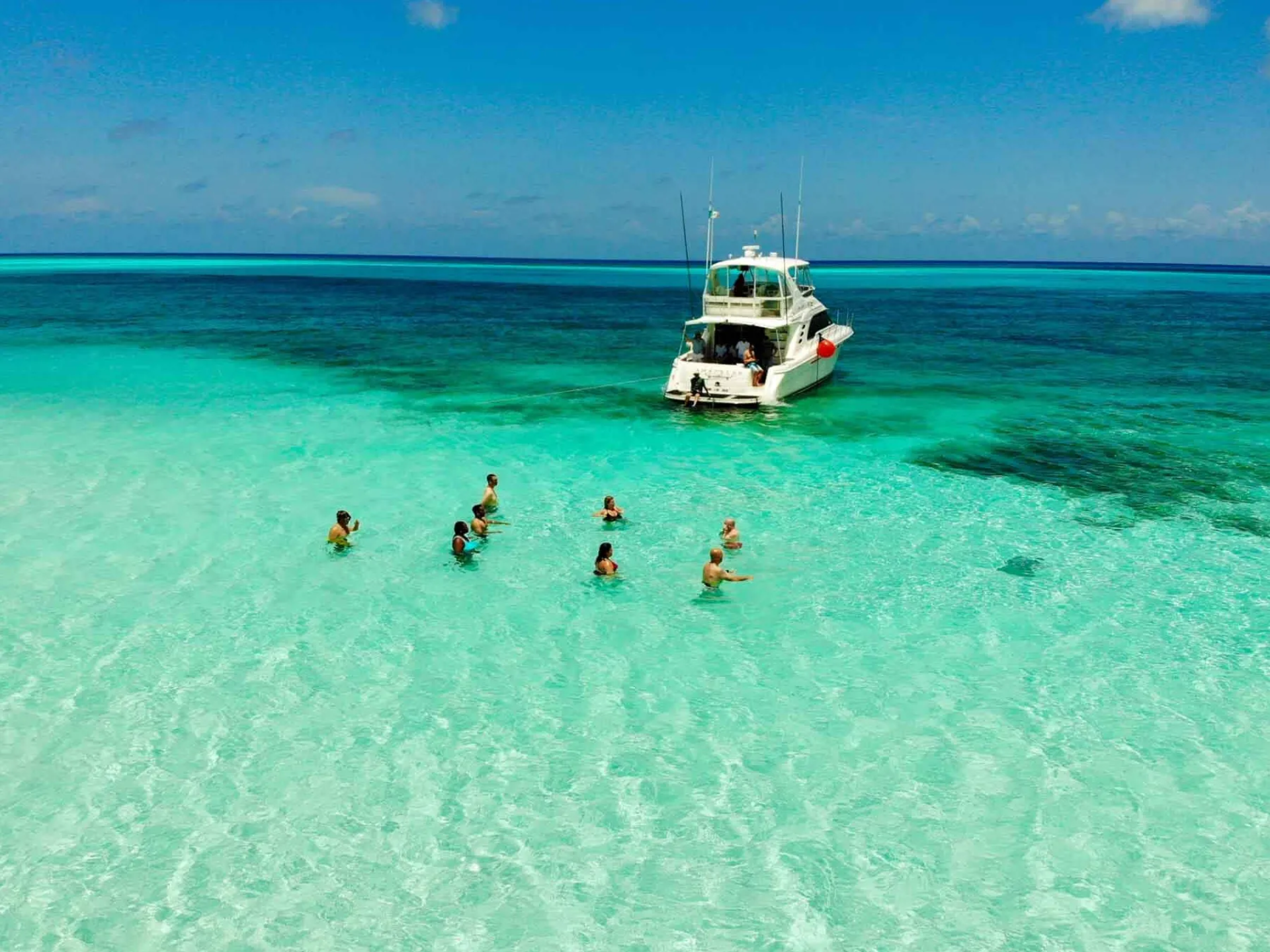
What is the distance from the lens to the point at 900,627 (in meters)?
11.0

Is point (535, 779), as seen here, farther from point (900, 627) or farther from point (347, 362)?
point (347, 362)

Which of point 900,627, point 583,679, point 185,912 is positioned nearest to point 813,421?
point 900,627

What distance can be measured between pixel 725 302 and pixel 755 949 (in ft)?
66.1

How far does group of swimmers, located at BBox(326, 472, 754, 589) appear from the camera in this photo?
12008mm

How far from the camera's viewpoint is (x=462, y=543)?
12.9m

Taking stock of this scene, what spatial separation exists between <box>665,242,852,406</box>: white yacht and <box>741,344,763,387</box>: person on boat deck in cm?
2

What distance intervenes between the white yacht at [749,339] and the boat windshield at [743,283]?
22 mm

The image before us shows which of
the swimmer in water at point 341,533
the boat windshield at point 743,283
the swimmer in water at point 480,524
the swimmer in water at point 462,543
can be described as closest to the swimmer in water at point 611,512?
the swimmer in water at point 480,524

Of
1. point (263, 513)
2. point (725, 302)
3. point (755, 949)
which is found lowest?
point (755, 949)

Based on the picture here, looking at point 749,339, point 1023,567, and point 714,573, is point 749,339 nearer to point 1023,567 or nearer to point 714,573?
point 1023,567

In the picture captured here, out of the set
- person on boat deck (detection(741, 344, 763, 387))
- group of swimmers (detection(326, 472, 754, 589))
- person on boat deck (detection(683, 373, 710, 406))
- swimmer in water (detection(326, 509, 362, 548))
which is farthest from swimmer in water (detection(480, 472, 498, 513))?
person on boat deck (detection(741, 344, 763, 387))

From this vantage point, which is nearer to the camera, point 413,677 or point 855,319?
point 413,677

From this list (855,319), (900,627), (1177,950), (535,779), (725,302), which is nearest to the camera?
(1177,950)

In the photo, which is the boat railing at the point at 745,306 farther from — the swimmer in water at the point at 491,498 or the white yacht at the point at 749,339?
the swimmer in water at the point at 491,498
